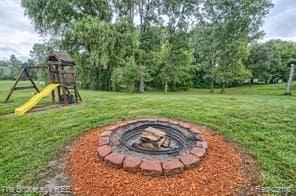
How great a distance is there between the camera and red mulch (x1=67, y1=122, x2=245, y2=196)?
2.21 metres

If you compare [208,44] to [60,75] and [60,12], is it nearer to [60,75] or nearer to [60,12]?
[60,12]

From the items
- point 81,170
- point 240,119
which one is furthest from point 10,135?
point 240,119

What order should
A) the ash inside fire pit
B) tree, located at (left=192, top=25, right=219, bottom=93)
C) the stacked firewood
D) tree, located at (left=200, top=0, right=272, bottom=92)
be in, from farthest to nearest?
tree, located at (left=192, top=25, right=219, bottom=93) → tree, located at (left=200, top=0, right=272, bottom=92) → the stacked firewood → the ash inside fire pit

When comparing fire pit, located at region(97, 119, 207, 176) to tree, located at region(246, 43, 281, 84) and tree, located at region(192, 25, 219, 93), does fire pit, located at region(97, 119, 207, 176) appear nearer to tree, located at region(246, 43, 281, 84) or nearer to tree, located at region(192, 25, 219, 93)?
tree, located at region(192, 25, 219, 93)

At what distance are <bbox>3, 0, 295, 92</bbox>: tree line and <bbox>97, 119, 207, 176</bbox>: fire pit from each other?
377 inches

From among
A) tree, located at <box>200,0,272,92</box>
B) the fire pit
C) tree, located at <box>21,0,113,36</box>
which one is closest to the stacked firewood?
the fire pit

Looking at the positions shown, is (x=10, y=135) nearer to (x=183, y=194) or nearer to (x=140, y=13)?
(x=183, y=194)

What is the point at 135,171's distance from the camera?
2.43m

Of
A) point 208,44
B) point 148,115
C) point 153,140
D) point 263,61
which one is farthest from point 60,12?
point 263,61

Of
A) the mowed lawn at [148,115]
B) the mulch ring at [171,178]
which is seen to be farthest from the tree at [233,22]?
the mulch ring at [171,178]

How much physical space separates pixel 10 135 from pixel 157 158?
2781 mm

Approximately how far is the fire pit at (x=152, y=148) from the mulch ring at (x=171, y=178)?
76 mm

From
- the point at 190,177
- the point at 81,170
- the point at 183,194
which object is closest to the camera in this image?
the point at 183,194

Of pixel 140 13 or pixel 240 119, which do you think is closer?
pixel 240 119
